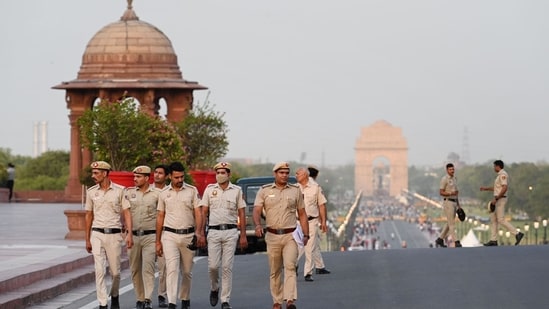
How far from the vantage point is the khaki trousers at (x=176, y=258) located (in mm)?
18016

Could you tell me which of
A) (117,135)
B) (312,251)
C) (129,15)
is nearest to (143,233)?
(312,251)

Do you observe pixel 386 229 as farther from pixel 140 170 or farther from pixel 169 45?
pixel 140 170

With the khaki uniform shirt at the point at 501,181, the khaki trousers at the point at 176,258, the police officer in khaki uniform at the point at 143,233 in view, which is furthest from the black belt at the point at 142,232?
the khaki uniform shirt at the point at 501,181

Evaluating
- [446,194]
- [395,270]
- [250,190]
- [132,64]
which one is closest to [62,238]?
[250,190]

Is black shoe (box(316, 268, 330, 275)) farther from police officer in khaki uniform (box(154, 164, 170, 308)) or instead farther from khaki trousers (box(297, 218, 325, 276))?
police officer in khaki uniform (box(154, 164, 170, 308))

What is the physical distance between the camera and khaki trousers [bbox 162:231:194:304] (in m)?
18.0

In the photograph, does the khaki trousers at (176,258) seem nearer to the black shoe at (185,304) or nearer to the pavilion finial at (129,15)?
the black shoe at (185,304)

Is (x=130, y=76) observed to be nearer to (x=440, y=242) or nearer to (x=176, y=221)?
(x=440, y=242)

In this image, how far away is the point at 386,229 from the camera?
156 m

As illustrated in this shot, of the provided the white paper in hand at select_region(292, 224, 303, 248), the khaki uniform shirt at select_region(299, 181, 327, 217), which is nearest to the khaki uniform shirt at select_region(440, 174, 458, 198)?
the khaki uniform shirt at select_region(299, 181, 327, 217)

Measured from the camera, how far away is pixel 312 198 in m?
22.5

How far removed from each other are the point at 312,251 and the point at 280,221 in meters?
4.80

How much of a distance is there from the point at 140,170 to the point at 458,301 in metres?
3.96

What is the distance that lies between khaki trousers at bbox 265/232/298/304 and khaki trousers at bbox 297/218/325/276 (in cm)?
415
